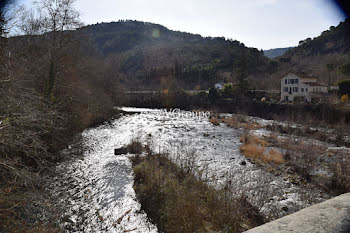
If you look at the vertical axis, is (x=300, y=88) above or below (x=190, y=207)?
above

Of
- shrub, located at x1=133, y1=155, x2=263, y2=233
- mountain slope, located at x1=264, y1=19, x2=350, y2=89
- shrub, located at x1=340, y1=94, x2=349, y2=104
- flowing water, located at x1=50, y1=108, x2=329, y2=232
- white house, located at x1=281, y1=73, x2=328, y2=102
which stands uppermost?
mountain slope, located at x1=264, y1=19, x2=350, y2=89

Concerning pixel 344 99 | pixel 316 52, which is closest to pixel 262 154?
pixel 344 99

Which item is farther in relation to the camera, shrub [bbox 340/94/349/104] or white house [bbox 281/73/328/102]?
Result: white house [bbox 281/73/328/102]

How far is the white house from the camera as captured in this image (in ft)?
111

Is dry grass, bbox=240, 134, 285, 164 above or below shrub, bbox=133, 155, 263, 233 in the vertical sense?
below

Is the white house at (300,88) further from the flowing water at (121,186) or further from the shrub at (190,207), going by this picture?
the shrub at (190,207)

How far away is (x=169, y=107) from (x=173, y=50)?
81.8 metres

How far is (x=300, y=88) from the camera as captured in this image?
115ft

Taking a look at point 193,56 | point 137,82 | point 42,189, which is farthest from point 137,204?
point 193,56

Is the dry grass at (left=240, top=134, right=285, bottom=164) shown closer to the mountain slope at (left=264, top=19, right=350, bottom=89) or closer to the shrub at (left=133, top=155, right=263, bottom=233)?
the shrub at (left=133, top=155, right=263, bottom=233)

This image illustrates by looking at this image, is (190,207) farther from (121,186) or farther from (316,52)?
(316,52)

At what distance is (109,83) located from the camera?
37.6 meters

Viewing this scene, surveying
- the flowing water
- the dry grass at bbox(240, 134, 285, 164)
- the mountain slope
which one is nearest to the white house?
the dry grass at bbox(240, 134, 285, 164)

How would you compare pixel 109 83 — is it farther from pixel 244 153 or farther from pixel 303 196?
pixel 303 196
